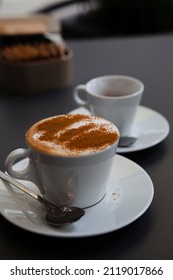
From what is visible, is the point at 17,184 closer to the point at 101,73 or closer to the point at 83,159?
the point at 83,159

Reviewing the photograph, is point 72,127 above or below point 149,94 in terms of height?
above

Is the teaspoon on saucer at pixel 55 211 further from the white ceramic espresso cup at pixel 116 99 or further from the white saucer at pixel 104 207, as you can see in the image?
the white ceramic espresso cup at pixel 116 99

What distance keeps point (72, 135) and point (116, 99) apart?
21cm

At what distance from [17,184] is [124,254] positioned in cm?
21

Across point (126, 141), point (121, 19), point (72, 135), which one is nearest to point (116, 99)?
point (126, 141)

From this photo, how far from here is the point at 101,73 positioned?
123 cm

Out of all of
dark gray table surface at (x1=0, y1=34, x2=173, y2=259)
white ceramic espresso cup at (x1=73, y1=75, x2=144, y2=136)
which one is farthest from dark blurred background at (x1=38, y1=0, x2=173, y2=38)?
white ceramic espresso cup at (x1=73, y1=75, x2=144, y2=136)

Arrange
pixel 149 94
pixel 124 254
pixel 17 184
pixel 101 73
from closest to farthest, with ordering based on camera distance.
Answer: pixel 124 254 → pixel 17 184 → pixel 149 94 → pixel 101 73

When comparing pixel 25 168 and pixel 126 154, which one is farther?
pixel 126 154

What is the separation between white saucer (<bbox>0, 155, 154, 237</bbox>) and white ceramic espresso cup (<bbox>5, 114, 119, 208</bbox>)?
1.1 inches

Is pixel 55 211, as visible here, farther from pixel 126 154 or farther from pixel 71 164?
pixel 126 154

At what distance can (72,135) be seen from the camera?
69cm

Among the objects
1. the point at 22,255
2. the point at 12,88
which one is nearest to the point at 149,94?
the point at 12,88

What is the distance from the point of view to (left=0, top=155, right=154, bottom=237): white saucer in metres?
0.61
